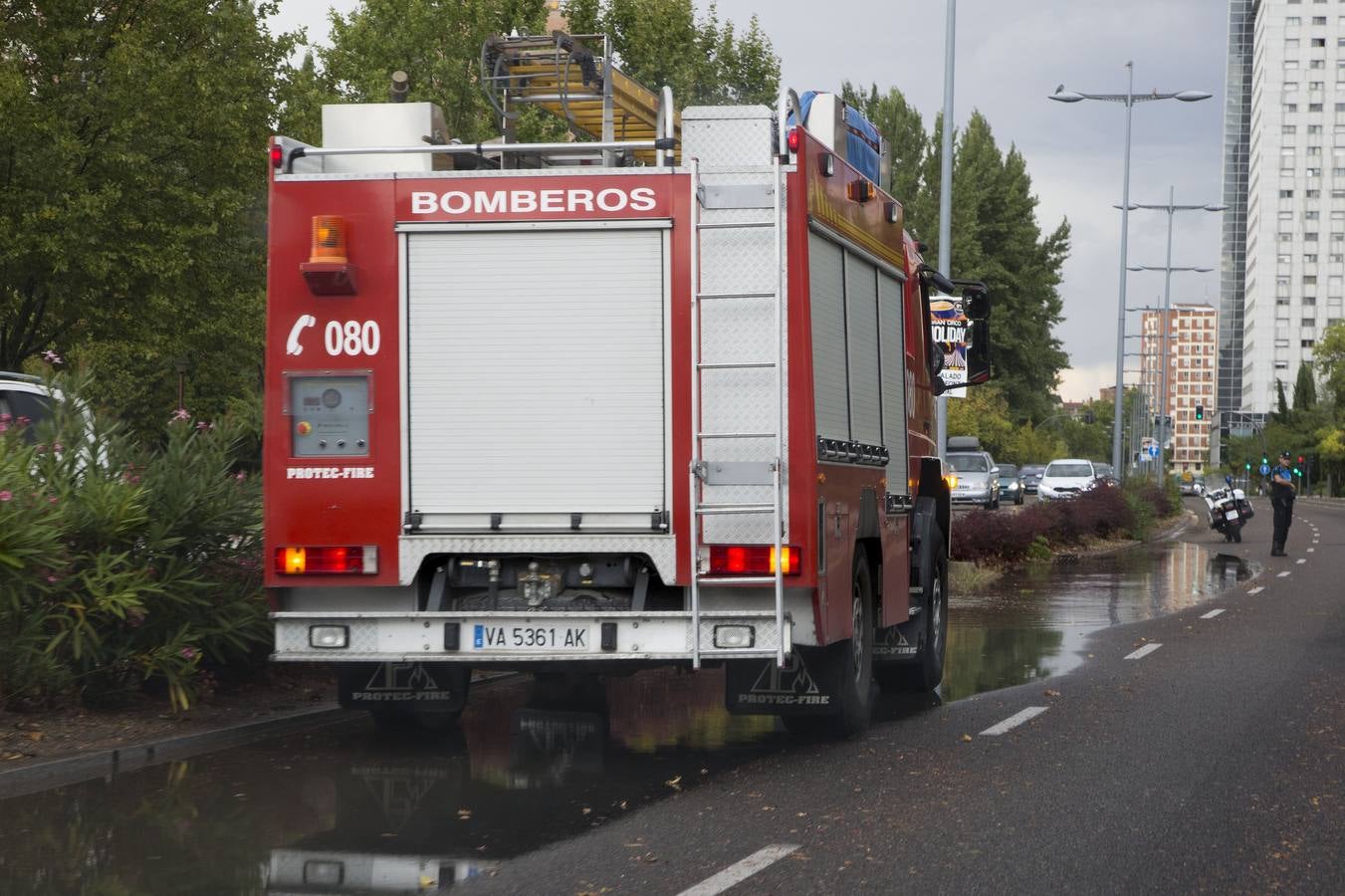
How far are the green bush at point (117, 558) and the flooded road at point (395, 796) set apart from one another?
2.88ft

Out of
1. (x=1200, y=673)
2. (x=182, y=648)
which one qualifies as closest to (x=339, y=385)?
(x=182, y=648)

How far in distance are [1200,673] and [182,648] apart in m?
7.45

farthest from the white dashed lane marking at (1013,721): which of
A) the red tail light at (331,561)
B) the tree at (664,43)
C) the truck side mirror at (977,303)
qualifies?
the tree at (664,43)

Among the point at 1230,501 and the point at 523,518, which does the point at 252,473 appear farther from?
the point at 1230,501

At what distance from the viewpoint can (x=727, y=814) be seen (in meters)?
7.60

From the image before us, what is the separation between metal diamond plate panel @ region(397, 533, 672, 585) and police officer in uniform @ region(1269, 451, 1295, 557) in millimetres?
25520

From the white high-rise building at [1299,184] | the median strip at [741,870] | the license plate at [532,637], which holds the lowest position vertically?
the median strip at [741,870]

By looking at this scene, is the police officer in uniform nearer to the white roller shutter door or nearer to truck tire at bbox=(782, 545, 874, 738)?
truck tire at bbox=(782, 545, 874, 738)

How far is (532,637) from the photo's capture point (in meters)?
8.62

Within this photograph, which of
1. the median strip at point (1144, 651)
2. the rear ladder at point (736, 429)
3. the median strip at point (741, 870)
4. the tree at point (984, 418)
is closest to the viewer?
the median strip at point (741, 870)

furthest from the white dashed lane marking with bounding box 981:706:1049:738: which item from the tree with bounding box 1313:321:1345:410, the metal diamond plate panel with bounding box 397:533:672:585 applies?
the tree with bounding box 1313:321:1345:410

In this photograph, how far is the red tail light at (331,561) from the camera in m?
8.77

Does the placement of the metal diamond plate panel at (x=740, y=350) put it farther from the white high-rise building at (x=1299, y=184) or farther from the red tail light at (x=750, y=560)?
the white high-rise building at (x=1299, y=184)

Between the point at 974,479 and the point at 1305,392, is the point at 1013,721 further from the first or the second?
the point at 1305,392
